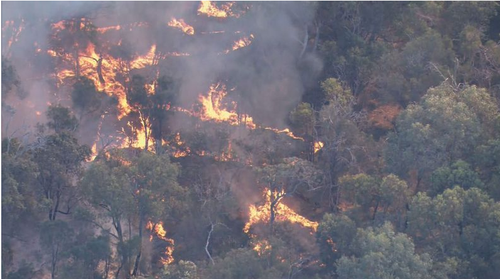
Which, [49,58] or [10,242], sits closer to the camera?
[10,242]

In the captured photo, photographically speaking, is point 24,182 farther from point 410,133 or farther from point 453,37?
point 453,37

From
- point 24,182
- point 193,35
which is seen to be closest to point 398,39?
point 193,35

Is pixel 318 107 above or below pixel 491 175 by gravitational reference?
above

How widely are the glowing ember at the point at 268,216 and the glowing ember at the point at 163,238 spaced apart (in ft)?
7.81

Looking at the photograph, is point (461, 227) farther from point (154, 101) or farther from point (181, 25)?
point (181, 25)

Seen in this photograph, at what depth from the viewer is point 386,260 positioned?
22.2m

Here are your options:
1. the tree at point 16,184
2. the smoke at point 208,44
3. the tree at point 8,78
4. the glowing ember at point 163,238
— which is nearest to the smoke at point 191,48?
the smoke at point 208,44

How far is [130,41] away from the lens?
32.1 meters

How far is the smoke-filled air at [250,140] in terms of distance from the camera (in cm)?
2441

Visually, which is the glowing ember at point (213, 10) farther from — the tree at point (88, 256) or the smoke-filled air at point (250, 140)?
the tree at point (88, 256)

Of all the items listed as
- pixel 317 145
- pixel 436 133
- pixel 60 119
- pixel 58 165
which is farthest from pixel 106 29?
pixel 436 133

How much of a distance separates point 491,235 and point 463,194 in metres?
1.35

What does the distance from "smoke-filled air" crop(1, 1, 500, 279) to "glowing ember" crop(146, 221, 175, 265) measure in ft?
0.17

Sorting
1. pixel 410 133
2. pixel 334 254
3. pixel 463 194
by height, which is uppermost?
pixel 410 133
